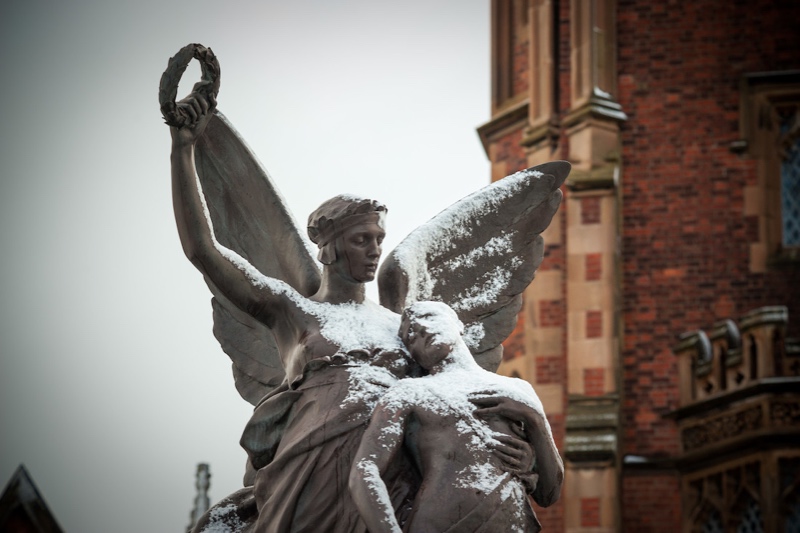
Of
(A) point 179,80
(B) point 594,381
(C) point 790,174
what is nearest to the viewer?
(A) point 179,80

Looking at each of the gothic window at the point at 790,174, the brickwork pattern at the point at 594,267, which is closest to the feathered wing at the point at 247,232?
the brickwork pattern at the point at 594,267

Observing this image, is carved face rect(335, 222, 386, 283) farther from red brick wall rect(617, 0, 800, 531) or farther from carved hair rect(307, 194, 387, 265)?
red brick wall rect(617, 0, 800, 531)

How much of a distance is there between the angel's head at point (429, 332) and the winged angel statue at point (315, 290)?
0.40 ft

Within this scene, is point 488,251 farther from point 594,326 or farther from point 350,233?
point 594,326

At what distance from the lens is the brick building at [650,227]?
851 inches

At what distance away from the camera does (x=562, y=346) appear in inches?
885

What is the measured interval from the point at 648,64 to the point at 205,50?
17.7 meters

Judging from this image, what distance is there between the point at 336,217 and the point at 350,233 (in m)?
0.07

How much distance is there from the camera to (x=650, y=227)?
2325 centimetres

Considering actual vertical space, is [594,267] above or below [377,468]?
above

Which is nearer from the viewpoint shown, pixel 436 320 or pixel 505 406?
pixel 505 406

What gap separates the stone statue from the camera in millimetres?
5852

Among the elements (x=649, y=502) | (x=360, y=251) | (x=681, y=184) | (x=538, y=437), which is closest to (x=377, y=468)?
(x=538, y=437)

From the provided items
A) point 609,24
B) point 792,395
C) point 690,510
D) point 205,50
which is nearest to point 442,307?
point 205,50
